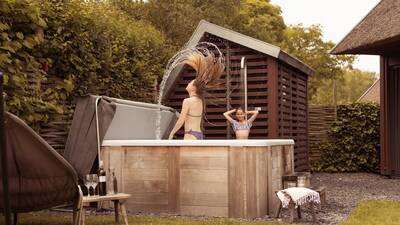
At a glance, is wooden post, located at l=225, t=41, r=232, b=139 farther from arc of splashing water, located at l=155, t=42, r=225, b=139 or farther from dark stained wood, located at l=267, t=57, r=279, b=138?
dark stained wood, located at l=267, t=57, r=279, b=138

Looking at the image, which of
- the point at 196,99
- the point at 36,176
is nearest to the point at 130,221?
the point at 36,176

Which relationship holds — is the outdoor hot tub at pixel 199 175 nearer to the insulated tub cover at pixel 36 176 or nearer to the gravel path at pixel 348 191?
the gravel path at pixel 348 191

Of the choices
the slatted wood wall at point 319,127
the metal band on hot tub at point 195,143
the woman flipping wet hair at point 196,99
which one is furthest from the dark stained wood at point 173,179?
the slatted wood wall at point 319,127

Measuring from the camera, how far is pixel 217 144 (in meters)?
6.42

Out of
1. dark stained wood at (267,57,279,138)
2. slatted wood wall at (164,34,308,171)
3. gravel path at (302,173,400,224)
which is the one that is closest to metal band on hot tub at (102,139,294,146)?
gravel path at (302,173,400,224)

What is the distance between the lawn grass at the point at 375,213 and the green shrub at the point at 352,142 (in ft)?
20.1

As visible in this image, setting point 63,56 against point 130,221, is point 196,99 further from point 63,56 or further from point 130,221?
point 130,221

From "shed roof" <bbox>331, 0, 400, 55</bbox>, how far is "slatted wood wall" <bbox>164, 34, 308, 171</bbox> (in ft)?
6.22

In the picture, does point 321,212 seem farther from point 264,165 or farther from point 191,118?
point 191,118

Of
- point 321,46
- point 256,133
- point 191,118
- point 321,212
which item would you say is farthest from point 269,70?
point 321,46

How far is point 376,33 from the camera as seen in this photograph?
11008 mm

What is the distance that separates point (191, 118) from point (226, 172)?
1.29m

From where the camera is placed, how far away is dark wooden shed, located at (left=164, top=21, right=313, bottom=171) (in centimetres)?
961

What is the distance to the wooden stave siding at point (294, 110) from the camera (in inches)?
396
